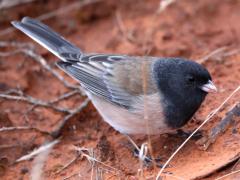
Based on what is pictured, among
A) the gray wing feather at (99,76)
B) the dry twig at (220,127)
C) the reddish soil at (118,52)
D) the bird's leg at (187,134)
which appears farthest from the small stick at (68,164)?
the dry twig at (220,127)

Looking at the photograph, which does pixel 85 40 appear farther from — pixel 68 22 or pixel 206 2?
pixel 206 2

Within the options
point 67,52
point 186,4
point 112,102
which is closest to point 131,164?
point 112,102

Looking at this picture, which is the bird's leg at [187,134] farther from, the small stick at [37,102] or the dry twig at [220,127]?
the small stick at [37,102]

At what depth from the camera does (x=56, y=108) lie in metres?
4.44

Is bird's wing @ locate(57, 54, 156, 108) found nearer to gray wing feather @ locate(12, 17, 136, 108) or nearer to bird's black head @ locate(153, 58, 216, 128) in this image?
gray wing feather @ locate(12, 17, 136, 108)

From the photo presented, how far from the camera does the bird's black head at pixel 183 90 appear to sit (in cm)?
356

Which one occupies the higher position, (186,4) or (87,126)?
(186,4)

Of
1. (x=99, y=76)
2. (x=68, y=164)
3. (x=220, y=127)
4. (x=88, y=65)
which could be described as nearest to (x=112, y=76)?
(x=99, y=76)

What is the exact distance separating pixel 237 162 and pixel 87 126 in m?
1.53

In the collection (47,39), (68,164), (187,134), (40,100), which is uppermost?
(47,39)

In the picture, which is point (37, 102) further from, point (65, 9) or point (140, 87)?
point (65, 9)

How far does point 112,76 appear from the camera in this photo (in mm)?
3986

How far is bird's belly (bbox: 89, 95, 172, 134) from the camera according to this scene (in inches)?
140

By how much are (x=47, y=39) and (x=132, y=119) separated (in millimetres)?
1157
